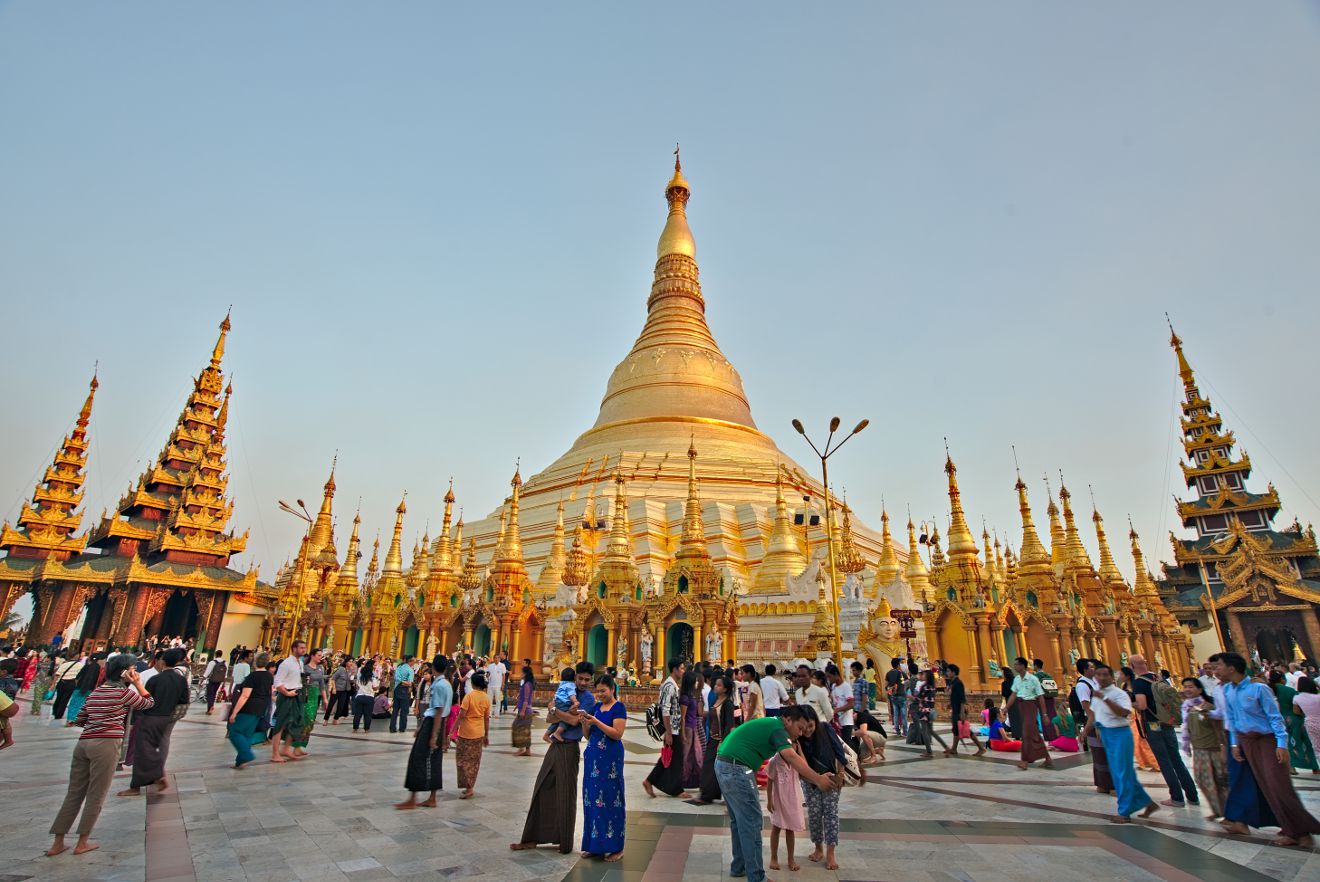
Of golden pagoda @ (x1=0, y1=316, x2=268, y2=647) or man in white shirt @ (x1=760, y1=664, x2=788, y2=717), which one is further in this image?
golden pagoda @ (x1=0, y1=316, x2=268, y2=647)

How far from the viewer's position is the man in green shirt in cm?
479

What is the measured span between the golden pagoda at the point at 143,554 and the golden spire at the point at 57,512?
0.04m

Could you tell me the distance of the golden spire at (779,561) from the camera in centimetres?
2767

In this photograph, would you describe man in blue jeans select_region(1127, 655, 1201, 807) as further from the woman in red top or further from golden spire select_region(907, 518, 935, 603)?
golden spire select_region(907, 518, 935, 603)

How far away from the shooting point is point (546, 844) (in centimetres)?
596

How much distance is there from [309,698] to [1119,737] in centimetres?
1127

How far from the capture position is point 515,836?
6207 mm

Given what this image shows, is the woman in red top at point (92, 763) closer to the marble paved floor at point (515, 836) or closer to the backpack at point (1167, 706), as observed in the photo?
the marble paved floor at point (515, 836)

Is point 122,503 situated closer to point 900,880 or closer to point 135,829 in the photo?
point 135,829

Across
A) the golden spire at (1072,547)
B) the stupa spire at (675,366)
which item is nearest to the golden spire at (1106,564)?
the golden spire at (1072,547)

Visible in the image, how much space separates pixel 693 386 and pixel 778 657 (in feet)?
77.8

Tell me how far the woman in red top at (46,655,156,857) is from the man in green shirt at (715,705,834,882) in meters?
4.74

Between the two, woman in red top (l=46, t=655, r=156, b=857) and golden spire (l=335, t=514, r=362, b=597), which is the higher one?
golden spire (l=335, t=514, r=362, b=597)

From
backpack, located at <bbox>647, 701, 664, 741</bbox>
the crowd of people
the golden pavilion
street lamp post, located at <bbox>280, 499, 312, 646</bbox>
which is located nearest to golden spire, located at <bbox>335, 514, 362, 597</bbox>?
street lamp post, located at <bbox>280, 499, 312, 646</bbox>
